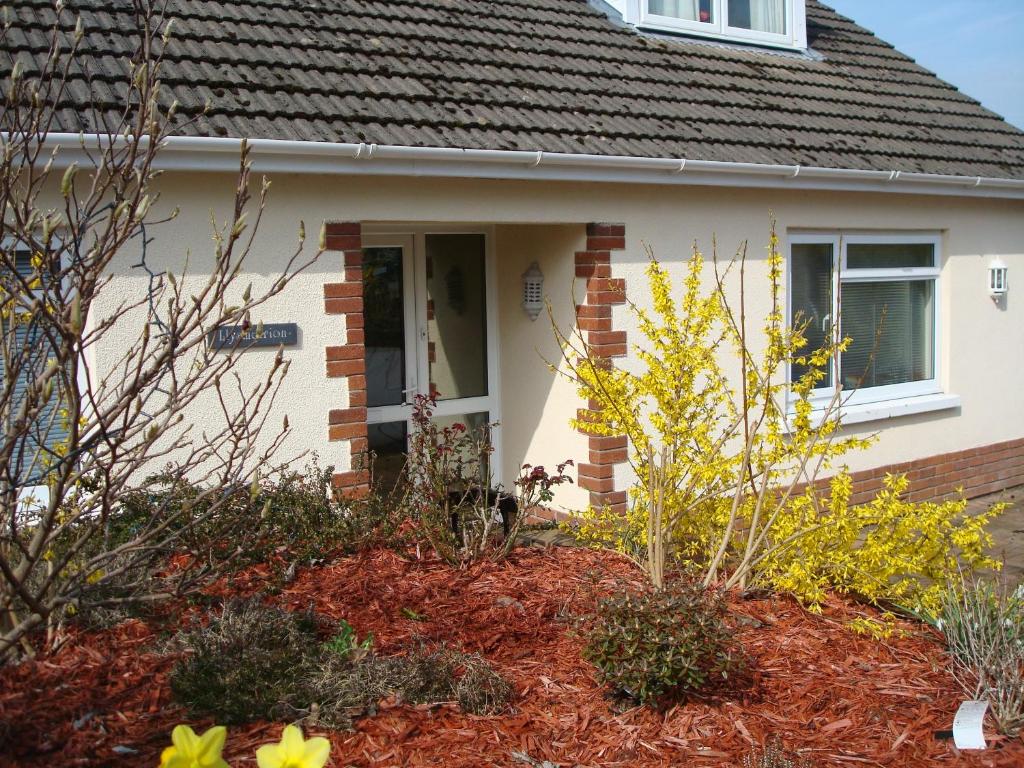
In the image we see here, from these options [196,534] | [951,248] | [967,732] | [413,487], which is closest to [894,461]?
[951,248]

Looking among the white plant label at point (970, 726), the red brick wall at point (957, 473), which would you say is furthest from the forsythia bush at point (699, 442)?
the red brick wall at point (957, 473)

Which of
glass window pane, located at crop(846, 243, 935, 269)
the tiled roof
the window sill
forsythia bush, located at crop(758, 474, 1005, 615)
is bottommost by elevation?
forsythia bush, located at crop(758, 474, 1005, 615)

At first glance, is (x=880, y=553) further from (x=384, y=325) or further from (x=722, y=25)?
(x=722, y=25)

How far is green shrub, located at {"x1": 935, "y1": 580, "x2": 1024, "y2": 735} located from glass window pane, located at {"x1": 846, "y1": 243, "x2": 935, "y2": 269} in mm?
5011

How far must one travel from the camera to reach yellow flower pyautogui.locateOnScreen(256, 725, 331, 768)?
6.63 feet

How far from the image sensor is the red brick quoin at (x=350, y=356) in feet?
21.2

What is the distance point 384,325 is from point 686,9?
4.90 m

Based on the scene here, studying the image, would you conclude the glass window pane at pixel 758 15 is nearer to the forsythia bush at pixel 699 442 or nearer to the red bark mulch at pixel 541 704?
the forsythia bush at pixel 699 442

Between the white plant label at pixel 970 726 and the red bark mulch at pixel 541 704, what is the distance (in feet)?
0.13

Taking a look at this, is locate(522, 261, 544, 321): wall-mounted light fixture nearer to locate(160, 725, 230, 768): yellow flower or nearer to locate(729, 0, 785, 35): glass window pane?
locate(729, 0, 785, 35): glass window pane

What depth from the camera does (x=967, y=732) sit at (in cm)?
380

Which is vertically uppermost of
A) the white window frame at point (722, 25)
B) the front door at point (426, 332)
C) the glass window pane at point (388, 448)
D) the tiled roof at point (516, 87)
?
the white window frame at point (722, 25)

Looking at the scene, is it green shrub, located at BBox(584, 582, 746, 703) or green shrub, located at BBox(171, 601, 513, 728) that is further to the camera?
green shrub, located at BBox(584, 582, 746, 703)

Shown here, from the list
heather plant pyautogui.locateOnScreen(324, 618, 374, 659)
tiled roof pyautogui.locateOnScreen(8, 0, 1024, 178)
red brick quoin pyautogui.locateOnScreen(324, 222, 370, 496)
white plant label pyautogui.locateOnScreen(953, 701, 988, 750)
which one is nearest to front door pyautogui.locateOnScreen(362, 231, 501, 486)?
red brick quoin pyautogui.locateOnScreen(324, 222, 370, 496)
